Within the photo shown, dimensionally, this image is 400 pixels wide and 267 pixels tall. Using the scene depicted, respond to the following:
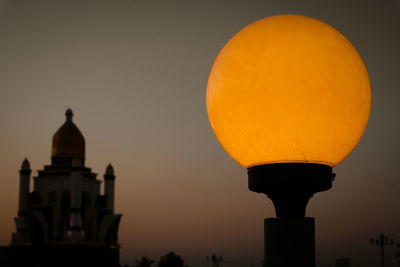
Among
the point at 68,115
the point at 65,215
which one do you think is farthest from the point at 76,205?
the point at 68,115

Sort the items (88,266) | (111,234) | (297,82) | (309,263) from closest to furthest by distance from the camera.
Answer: (297,82) < (309,263) < (88,266) < (111,234)

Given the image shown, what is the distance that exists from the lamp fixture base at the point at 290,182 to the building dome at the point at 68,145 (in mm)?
35206

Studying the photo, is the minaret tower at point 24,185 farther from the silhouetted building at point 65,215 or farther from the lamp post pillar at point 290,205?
the lamp post pillar at point 290,205

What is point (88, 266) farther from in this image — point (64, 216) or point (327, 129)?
point (327, 129)

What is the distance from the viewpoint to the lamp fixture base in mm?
2139

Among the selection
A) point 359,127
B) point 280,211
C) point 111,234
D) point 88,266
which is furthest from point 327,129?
point 111,234

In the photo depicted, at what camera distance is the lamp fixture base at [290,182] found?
7.02ft

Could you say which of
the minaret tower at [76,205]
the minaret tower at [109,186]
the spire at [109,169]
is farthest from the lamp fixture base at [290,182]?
the spire at [109,169]

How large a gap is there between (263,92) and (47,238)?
35392 mm

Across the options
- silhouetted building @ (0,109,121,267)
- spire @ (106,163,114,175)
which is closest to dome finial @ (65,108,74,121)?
silhouetted building @ (0,109,121,267)

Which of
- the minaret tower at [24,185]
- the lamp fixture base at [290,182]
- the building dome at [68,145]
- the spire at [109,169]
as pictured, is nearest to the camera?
the lamp fixture base at [290,182]

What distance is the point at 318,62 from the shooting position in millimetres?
2020

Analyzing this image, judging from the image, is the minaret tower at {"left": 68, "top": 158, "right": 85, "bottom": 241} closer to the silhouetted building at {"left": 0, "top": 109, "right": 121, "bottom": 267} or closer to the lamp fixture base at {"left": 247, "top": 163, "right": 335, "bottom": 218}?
the silhouetted building at {"left": 0, "top": 109, "right": 121, "bottom": 267}

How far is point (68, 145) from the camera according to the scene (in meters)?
36.3
